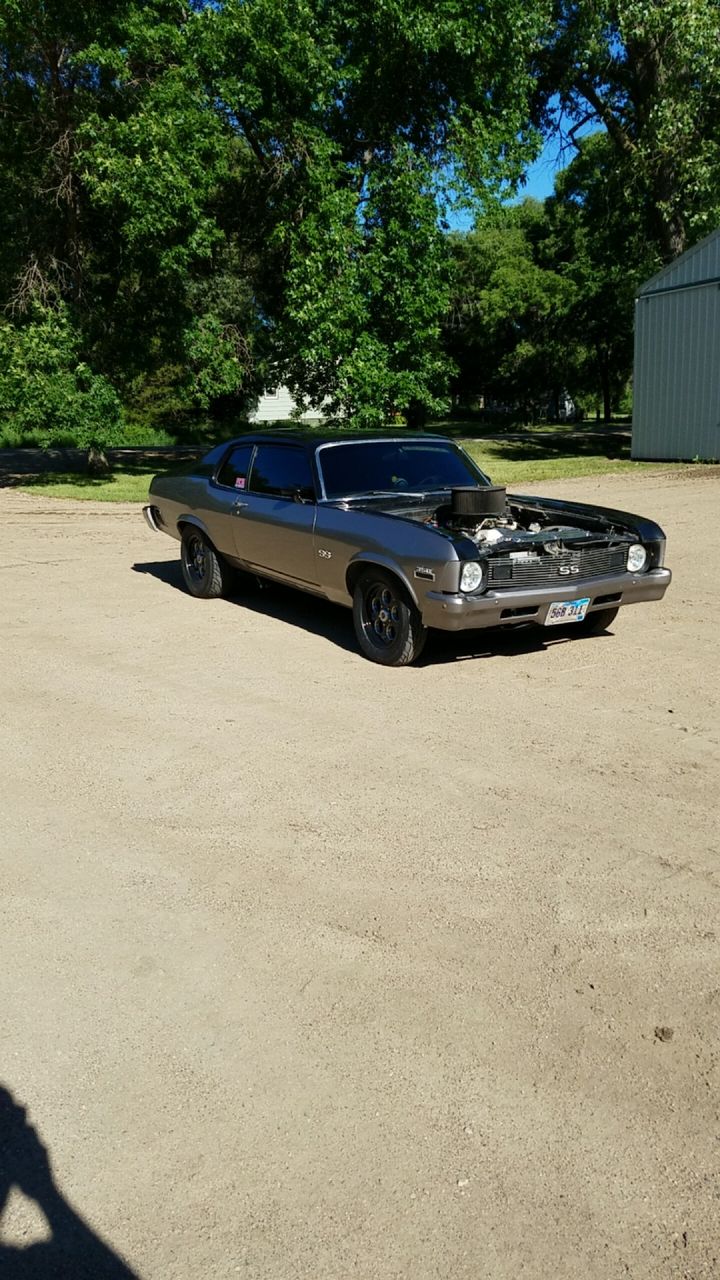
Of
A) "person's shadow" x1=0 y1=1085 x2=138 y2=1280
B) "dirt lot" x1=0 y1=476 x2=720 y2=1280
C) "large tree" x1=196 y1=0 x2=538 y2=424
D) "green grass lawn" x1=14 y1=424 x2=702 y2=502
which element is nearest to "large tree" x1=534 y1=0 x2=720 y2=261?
"large tree" x1=196 y1=0 x2=538 y2=424

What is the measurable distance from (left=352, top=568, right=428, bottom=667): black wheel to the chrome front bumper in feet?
0.71

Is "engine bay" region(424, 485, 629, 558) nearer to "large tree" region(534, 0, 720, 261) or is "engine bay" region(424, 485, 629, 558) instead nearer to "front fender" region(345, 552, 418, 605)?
"front fender" region(345, 552, 418, 605)

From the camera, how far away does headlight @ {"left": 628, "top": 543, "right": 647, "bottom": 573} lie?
6945 millimetres

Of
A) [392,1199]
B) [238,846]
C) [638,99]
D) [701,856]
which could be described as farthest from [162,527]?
[638,99]

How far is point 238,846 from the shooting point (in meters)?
4.09

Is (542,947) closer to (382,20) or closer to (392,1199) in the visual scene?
(392,1199)

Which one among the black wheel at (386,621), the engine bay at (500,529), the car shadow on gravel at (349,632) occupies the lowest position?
the car shadow on gravel at (349,632)

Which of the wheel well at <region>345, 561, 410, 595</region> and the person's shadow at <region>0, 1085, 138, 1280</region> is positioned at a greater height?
the wheel well at <region>345, 561, 410, 595</region>

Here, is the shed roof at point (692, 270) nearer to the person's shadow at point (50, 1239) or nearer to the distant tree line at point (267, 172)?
the distant tree line at point (267, 172)

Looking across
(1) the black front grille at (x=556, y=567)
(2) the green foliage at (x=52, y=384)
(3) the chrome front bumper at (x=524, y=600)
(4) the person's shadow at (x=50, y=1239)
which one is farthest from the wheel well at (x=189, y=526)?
(2) the green foliage at (x=52, y=384)

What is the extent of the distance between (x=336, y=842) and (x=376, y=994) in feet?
3.52

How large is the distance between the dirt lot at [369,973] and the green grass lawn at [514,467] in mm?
11663

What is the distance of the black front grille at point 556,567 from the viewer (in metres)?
6.25

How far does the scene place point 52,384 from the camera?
19297 millimetres
